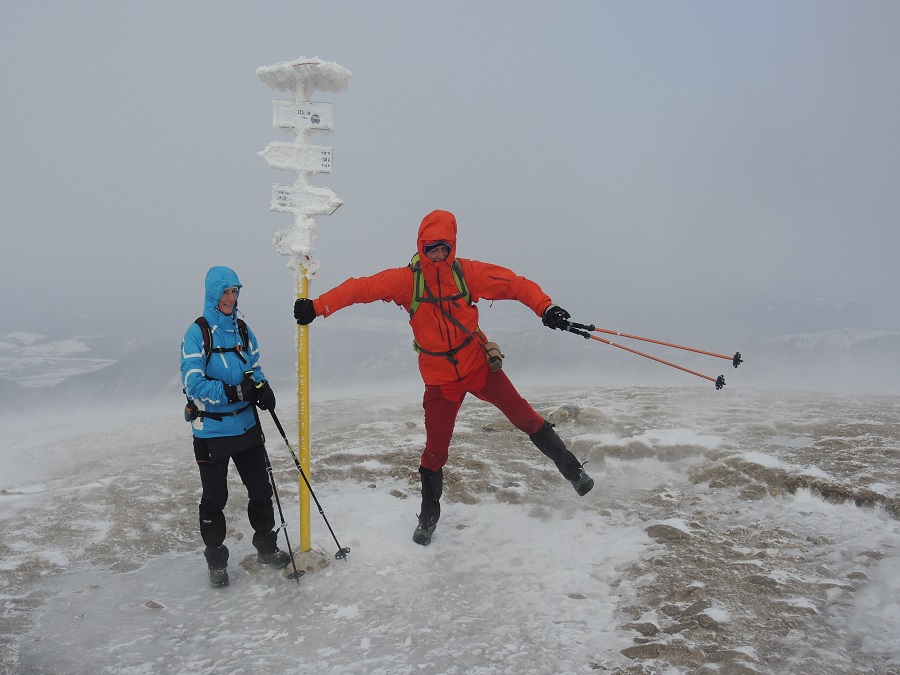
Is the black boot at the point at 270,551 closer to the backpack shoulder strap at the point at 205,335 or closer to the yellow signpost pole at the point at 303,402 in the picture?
the yellow signpost pole at the point at 303,402

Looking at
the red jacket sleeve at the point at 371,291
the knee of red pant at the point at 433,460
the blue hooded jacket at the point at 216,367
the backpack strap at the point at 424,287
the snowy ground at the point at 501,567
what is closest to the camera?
the snowy ground at the point at 501,567

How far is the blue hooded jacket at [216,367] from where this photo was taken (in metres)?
4.73

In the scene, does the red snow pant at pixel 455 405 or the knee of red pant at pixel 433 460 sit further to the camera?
the knee of red pant at pixel 433 460

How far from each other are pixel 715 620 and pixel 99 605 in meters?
5.31

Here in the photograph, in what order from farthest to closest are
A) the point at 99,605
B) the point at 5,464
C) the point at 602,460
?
the point at 5,464, the point at 602,460, the point at 99,605

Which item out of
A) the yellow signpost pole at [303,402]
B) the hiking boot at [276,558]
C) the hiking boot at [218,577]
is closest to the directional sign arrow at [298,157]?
the yellow signpost pole at [303,402]

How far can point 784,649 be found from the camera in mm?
3934

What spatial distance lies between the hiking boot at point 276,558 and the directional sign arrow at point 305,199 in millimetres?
3358

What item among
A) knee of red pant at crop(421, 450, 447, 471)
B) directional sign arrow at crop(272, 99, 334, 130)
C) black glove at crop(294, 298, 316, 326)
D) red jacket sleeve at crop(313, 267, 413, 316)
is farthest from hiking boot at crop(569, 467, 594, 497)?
directional sign arrow at crop(272, 99, 334, 130)

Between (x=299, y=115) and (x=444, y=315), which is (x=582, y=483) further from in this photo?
(x=299, y=115)

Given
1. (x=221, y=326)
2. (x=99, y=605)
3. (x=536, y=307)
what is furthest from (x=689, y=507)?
(x=99, y=605)

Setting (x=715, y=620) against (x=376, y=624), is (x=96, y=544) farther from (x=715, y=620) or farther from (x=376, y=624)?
(x=715, y=620)

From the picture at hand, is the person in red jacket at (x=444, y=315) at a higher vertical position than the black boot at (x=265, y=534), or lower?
higher

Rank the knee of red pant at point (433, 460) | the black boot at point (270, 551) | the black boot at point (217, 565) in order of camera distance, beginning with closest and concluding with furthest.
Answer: the black boot at point (217, 565)
the black boot at point (270, 551)
the knee of red pant at point (433, 460)
